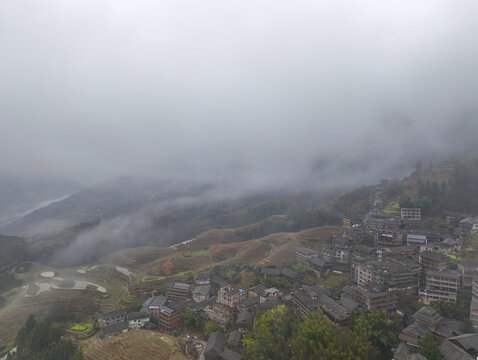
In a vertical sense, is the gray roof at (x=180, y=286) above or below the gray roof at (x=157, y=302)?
below

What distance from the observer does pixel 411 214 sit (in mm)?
62812

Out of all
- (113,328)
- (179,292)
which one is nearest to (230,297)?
(179,292)

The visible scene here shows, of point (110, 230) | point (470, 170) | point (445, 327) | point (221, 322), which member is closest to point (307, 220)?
point (470, 170)

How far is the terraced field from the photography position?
2848 centimetres

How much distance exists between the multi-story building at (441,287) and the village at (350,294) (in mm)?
92

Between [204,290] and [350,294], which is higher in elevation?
[350,294]

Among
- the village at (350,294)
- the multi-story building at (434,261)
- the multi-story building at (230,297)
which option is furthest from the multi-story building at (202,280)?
the multi-story building at (434,261)

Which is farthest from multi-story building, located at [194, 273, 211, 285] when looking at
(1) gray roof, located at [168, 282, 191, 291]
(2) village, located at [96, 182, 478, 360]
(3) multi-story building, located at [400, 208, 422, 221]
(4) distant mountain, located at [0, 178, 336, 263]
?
(3) multi-story building, located at [400, 208, 422, 221]

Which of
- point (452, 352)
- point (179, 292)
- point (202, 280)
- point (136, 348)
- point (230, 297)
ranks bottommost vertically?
point (179, 292)

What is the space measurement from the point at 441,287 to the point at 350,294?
9.91 meters

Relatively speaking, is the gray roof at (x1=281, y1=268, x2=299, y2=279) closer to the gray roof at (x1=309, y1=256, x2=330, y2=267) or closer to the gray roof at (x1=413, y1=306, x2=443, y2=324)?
the gray roof at (x1=309, y1=256, x2=330, y2=267)

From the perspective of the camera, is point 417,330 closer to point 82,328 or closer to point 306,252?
point 306,252

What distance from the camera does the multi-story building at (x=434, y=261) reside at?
116ft

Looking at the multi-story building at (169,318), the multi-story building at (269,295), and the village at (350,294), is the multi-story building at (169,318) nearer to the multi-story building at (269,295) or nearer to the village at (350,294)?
the village at (350,294)
